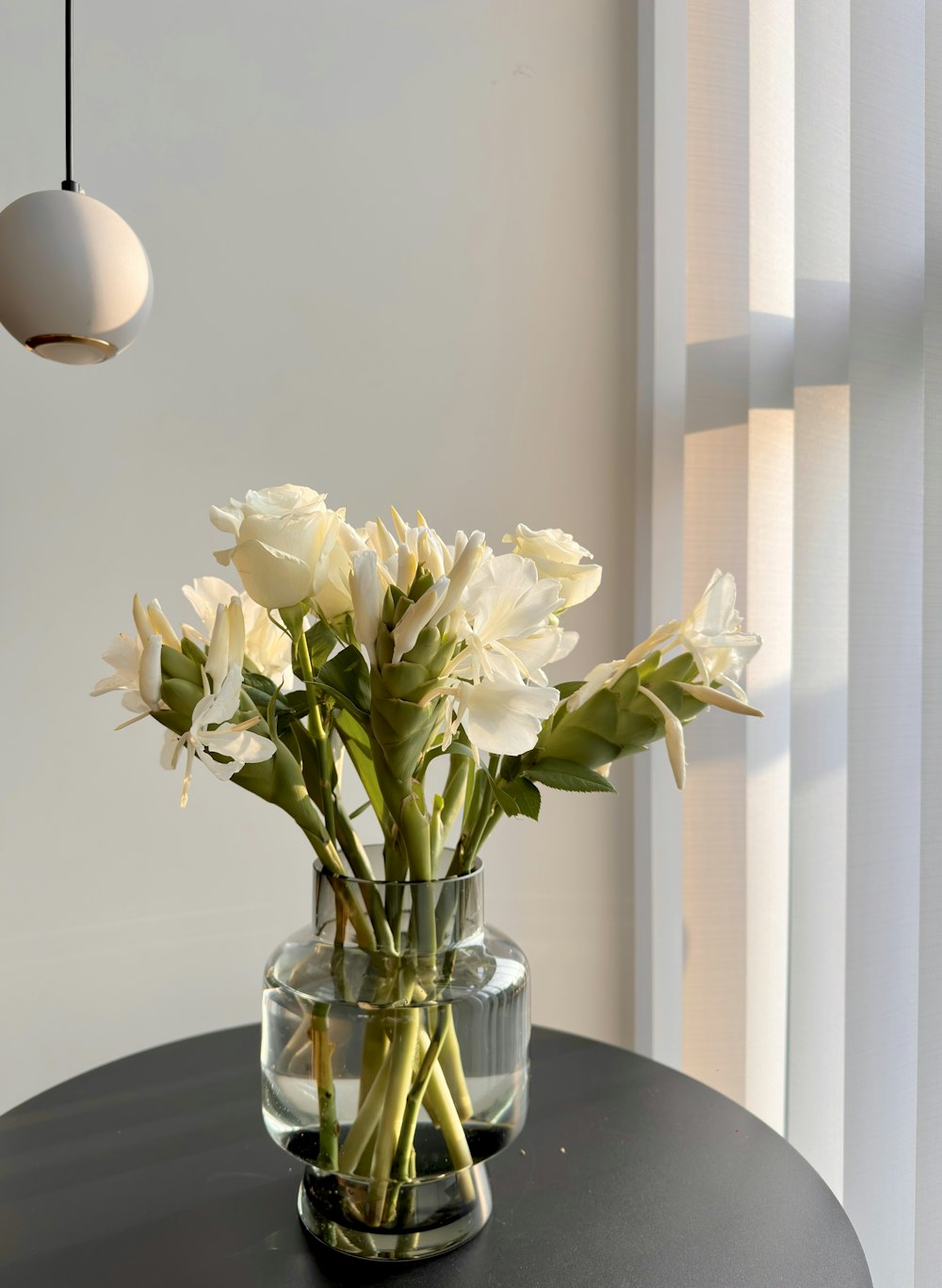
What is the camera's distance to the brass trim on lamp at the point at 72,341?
81 cm

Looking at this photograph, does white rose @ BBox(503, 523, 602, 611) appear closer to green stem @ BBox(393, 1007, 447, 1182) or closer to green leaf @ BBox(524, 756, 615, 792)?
green leaf @ BBox(524, 756, 615, 792)

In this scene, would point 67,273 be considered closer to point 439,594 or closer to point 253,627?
point 253,627

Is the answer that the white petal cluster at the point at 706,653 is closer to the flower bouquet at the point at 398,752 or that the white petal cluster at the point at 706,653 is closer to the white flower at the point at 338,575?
the flower bouquet at the point at 398,752

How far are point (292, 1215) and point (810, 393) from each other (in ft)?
3.00

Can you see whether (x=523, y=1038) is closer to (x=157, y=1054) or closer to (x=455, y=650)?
(x=455, y=650)

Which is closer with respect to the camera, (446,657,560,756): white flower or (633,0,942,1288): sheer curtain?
(446,657,560,756): white flower

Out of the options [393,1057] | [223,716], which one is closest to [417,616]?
[223,716]

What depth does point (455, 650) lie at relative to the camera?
0.59 meters

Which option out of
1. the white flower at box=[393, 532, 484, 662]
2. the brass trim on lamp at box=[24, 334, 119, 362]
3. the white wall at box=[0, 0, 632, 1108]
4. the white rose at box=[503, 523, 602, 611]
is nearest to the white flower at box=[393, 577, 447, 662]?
the white flower at box=[393, 532, 484, 662]

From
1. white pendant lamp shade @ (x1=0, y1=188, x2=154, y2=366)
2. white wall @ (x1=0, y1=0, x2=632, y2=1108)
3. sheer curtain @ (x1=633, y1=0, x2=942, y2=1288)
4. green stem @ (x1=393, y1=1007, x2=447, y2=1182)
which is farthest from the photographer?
white wall @ (x1=0, y1=0, x2=632, y2=1108)

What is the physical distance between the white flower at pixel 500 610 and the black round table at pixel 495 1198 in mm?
412

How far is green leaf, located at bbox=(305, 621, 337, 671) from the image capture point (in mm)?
679

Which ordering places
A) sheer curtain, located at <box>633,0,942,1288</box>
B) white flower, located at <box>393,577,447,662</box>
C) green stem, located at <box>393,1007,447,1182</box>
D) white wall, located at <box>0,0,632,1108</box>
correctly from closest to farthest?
white flower, located at <box>393,577,447,662</box> → green stem, located at <box>393,1007,447,1182</box> → sheer curtain, located at <box>633,0,942,1288</box> → white wall, located at <box>0,0,632,1108</box>

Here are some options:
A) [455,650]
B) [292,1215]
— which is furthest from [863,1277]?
[455,650]
